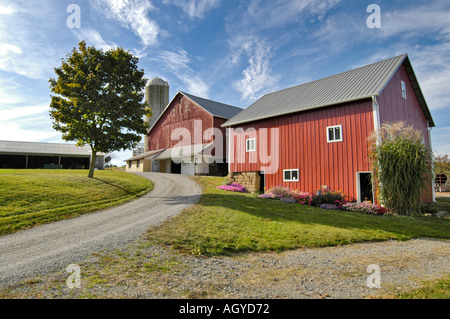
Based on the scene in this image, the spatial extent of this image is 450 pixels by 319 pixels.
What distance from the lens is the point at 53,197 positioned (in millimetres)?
13359

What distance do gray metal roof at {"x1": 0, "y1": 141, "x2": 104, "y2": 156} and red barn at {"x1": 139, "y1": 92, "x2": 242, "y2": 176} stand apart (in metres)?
11.7

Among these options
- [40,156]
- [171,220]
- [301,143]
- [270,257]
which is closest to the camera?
[270,257]

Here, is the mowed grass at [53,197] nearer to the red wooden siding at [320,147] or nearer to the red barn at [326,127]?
the red barn at [326,127]

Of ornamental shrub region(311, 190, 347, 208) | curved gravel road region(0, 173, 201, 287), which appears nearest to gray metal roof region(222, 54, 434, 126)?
ornamental shrub region(311, 190, 347, 208)

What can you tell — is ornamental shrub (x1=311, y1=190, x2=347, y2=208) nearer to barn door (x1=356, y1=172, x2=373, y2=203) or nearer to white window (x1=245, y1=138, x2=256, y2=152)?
barn door (x1=356, y1=172, x2=373, y2=203)

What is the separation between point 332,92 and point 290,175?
20.6 feet

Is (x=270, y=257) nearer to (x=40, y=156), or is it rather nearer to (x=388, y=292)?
(x=388, y=292)

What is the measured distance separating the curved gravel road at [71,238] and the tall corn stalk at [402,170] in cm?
1020

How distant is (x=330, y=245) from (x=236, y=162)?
13.9 meters

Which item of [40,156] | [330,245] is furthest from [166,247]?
[40,156]

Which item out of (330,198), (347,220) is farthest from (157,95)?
(347,220)

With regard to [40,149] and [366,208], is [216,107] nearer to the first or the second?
[366,208]

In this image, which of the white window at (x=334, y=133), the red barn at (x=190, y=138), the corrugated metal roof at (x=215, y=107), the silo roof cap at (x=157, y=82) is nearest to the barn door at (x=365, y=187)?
the white window at (x=334, y=133)
